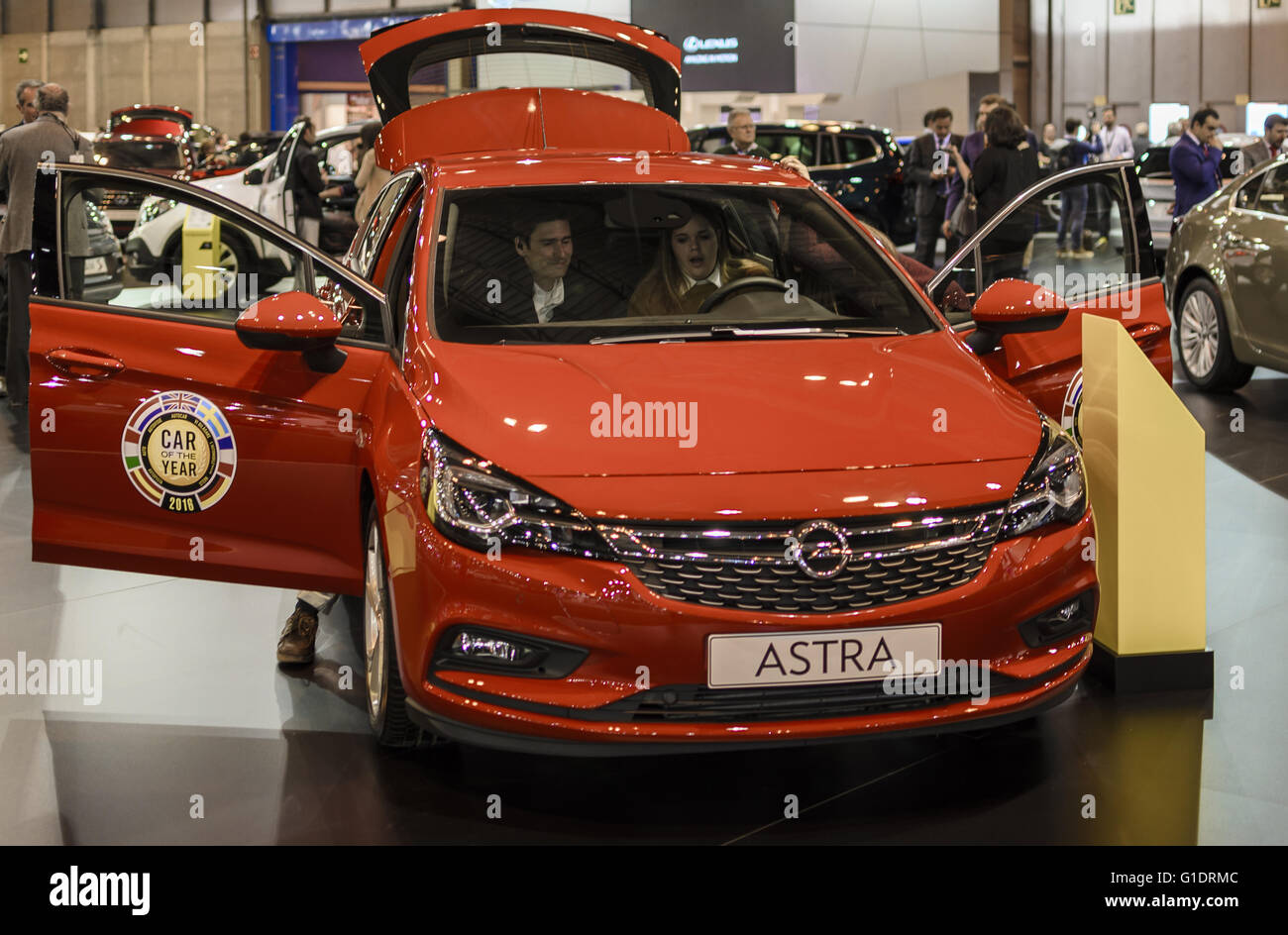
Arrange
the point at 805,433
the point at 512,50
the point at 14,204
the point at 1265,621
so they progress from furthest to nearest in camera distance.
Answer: the point at 14,204
the point at 512,50
the point at 1265,621
the point at 805,433

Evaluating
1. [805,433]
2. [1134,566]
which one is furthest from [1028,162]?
[805,433]

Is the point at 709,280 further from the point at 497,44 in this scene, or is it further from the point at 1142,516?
the point at 497,44

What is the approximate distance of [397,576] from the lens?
9.53ft

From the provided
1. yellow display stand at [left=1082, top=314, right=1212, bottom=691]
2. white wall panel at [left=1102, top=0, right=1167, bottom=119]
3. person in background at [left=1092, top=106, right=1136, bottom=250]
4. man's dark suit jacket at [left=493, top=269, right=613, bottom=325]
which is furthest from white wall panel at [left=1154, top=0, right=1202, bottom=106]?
man's dark suit jacket at [left=493, top=269, right=613, bottom=325]

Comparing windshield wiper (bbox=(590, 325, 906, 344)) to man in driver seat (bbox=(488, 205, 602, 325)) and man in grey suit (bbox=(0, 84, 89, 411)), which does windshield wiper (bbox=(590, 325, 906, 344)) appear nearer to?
man in driver seat (bbox=(488, 205, 602, 325))

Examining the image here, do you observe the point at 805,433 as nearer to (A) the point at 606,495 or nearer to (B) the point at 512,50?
(A) the point at 606,495

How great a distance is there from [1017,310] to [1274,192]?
4.63 meters

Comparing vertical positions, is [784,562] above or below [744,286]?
below

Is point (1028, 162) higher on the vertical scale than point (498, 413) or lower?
higher

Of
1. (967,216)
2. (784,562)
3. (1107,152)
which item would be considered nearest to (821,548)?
(784,562)

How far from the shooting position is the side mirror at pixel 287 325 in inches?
133

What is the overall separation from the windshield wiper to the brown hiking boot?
4.28 feet

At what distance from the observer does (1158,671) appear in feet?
12.2
